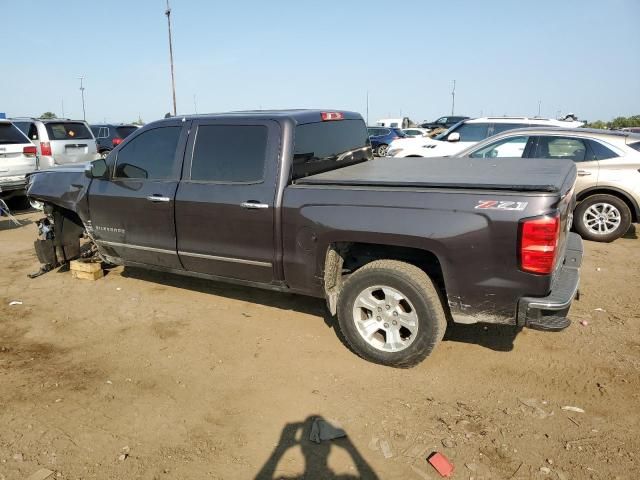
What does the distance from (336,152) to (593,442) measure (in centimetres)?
299

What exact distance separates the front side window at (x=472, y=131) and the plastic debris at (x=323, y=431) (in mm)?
8675

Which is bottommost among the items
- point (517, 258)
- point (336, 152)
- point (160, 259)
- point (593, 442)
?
point (593, 442)

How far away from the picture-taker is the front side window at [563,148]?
23.3 ft

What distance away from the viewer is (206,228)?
161 inches

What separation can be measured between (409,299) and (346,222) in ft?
2.31

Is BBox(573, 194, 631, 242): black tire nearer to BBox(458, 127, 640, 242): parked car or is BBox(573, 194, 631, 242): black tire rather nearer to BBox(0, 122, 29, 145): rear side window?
BBox(458, 127, 640, 242): parked car

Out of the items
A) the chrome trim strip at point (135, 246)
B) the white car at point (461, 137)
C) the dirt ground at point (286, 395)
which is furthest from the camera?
the white car at point (461, 137)

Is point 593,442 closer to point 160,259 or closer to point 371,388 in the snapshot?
point 371,388

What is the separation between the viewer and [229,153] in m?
4.01

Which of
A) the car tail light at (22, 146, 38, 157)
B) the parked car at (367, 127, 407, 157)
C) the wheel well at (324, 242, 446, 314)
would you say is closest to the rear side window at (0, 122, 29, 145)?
the car tail light at (22, 146, 38, 157)

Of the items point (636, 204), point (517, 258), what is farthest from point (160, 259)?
point (636, 204)

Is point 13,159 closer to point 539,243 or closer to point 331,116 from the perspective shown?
point 331,116

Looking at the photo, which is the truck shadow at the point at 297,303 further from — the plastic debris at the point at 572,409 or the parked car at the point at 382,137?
the parked car at the point at 382,137

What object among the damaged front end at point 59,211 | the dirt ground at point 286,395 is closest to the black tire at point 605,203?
the dirt ground at point 286,395
